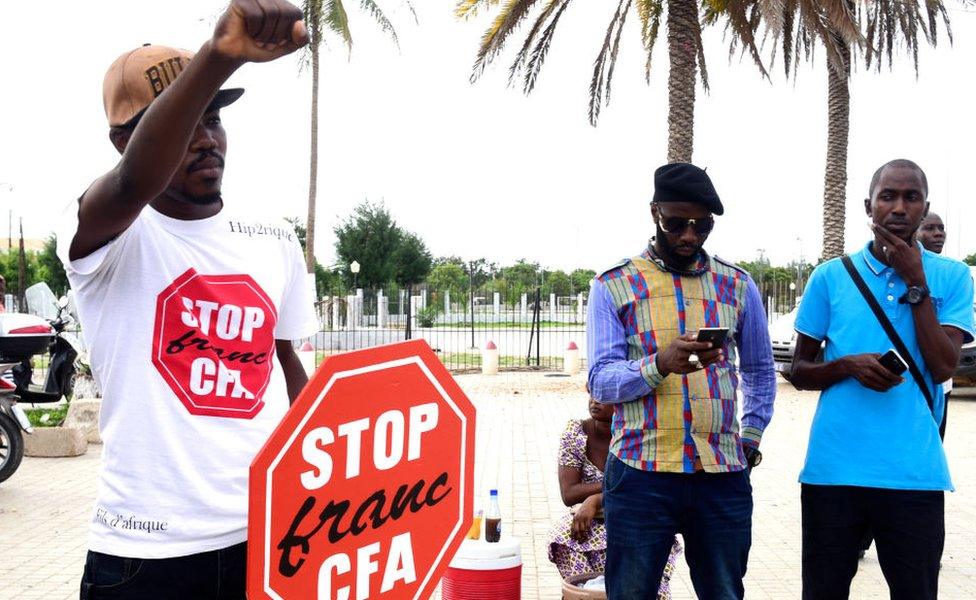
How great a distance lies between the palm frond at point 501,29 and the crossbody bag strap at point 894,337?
11008mm

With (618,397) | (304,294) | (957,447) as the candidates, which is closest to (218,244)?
(304,294)

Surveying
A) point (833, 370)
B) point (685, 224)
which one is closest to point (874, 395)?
point (833, 370)

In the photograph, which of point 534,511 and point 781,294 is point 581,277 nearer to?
point 781,294

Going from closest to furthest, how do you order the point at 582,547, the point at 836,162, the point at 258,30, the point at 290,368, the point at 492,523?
the point at 258,30 < the point at 290,368 < the point at 492,523 < the point at 582,547 < the point at 836,162

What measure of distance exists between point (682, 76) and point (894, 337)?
10365 mm

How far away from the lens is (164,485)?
187 cm

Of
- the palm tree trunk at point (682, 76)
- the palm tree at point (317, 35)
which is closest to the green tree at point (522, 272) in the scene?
the palm tree at point (317, 35)

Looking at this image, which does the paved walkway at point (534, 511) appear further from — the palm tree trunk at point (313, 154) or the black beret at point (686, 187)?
the palm tree trunk at point (313, 154)

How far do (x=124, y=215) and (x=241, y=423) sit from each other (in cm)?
54

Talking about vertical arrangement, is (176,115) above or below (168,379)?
above

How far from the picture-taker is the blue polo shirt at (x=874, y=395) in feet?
9.95

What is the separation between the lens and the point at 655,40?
1535 cm

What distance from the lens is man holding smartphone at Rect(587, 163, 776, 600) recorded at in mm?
2998

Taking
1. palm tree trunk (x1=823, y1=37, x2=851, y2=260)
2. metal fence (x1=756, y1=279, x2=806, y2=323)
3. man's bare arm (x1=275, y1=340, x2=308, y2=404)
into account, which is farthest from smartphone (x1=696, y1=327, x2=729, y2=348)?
metal fence (x1=756, y1=279, x2=806, y2=323)
